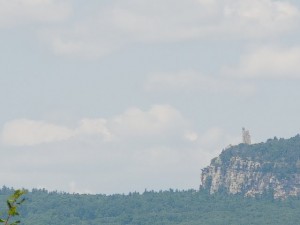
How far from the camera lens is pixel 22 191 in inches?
1174

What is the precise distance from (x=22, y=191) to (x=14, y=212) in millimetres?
561

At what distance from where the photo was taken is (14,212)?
97.5 feet
